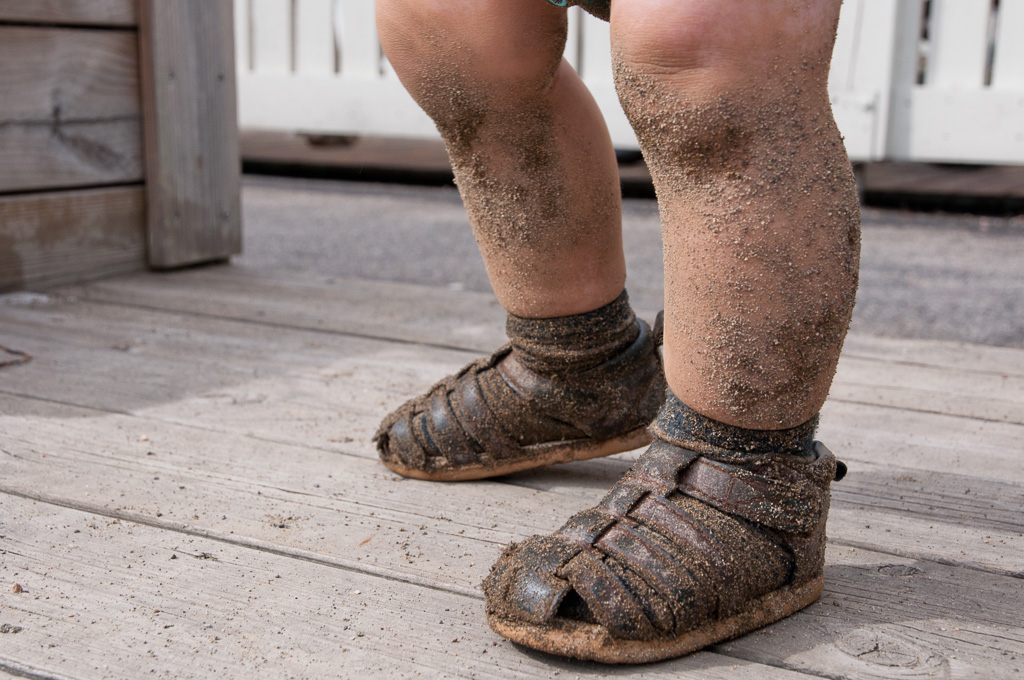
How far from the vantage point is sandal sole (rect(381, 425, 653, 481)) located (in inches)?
46.8

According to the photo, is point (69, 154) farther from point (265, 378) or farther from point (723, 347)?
point (723, 347)

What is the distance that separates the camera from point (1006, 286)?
8.50 ft

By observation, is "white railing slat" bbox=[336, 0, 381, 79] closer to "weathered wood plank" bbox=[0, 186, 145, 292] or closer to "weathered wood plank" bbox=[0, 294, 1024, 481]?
"weathered wood plank" bbox=[0, 186, 145, 292]

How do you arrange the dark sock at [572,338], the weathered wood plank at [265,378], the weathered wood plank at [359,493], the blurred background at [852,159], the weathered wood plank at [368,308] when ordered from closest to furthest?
the weathered wood plank at [359,493], the dark sock at [572,338], the weathered wood plank at [265,378], the weathered wood plank at [368,308], the blurred background at [852,159]

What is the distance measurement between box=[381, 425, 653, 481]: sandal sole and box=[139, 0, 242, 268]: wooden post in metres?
1.42

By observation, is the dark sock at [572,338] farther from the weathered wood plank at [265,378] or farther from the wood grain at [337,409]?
the weathered wood plank at [265,378]

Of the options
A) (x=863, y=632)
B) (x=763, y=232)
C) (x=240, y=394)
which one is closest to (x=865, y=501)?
(x=863, y=632)

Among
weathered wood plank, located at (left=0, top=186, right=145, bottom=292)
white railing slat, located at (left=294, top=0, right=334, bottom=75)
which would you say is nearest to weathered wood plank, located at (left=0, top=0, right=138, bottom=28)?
weathered wood plank, located at (left=0, top=186, right=145, bottom=292)

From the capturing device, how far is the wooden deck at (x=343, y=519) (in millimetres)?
816

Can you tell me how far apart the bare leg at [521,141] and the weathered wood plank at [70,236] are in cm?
135

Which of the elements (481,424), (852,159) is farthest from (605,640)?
(852,159)

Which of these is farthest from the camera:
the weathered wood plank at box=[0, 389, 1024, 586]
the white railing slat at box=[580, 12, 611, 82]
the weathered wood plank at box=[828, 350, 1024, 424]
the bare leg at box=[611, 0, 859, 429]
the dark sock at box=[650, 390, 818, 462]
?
the white railing slat at box=[580, 12, 611, 82]

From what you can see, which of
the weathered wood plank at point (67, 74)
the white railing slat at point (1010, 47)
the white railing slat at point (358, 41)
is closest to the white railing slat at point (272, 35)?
the white railing slat at point (358, 41)

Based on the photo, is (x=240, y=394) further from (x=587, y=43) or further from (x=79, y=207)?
(x=587, y=43)
